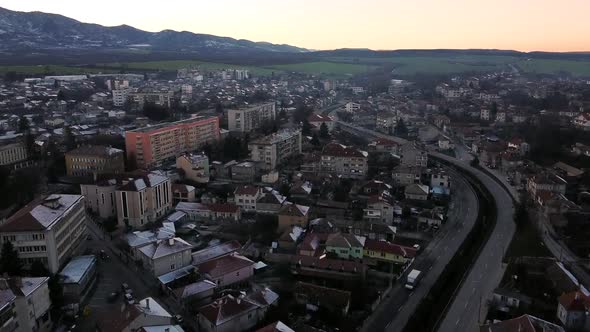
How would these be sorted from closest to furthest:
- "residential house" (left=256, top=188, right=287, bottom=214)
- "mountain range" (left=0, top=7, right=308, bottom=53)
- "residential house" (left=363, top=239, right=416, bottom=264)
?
"residential house" (left=363, top=239, right=416, bottom=264), "residential house" (left=256, top=188, right=287, bottom=214), "mountain range" (left=0, top=7, right=308, bottom=53)

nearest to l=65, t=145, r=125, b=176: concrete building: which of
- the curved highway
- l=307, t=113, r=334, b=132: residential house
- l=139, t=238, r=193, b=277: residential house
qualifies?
l=139, t=238, r=193, b=277: residential house

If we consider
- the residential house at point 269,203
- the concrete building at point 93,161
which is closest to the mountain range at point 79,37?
the concrete building at point 93,161

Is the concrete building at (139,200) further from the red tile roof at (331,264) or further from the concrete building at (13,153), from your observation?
the concrete building at (13,153)

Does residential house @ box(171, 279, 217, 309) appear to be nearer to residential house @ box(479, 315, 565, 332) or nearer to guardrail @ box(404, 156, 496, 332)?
Answer: guardrail @ box(404, 156, 496, 332)

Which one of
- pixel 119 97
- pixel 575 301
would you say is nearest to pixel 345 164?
pixel 575 301

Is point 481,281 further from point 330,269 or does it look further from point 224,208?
point 224,208
